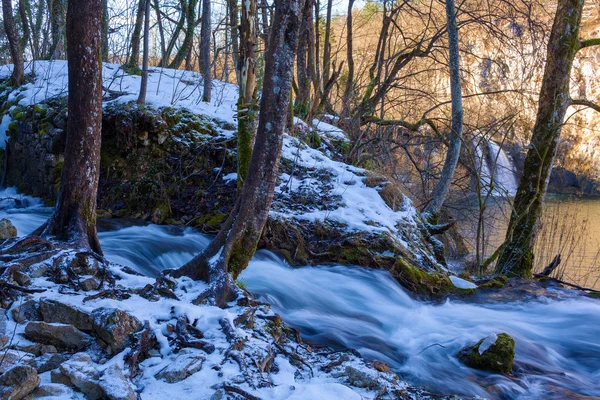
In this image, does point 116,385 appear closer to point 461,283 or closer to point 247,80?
point 247,80

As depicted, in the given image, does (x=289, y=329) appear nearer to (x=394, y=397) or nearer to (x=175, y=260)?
(x=394, y=397)

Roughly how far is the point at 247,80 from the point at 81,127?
2.23 m

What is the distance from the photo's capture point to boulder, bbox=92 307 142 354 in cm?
300

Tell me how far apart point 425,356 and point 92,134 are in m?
3.94

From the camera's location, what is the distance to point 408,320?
573 cm

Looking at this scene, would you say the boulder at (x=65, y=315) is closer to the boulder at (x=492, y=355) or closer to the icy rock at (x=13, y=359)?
the icy rock at (x=13, y=359)

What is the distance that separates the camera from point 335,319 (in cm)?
551

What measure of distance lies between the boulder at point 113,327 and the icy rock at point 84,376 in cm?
27

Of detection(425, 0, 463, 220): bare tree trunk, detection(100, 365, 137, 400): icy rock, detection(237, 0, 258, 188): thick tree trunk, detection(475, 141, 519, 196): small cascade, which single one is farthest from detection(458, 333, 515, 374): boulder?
detection(425, 0, 463, 220): bare tree trunk

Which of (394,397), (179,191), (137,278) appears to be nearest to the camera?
(394,397)

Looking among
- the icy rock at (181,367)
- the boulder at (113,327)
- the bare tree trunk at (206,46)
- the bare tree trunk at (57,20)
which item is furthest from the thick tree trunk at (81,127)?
the bare tree trunk at (57,20)

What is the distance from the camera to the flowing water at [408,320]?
453 cm

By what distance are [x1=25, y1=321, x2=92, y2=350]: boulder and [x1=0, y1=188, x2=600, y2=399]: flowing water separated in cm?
246

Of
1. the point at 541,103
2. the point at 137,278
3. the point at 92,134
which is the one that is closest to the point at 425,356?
the point at 137,278
